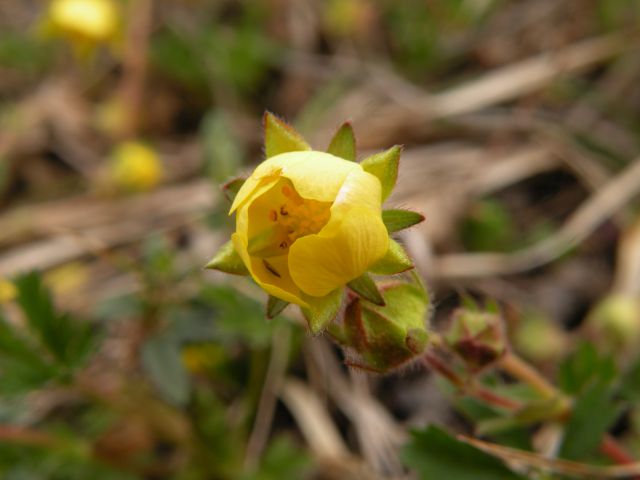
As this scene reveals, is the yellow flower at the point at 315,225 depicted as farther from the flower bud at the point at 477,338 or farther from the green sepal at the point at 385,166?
the flower bud at the point at 477,338

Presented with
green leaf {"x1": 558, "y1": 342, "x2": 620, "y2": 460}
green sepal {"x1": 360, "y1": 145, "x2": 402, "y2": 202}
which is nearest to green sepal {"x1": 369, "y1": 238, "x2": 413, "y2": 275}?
green sepal {"x1": 360, "y1": 145, "x2": 402, "y2": 202}

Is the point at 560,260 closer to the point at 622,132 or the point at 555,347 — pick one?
the point at 555,347

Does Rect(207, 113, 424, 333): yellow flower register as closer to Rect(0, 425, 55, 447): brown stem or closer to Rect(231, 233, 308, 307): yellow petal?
Rect(231, 233, 308, 307): yellow petal

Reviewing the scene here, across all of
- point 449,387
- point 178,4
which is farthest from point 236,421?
point 178,4

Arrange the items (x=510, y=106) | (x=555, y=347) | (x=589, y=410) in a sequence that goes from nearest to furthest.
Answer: (x=589, y=410)
(x=555, y=347)
(x=510, y=106)

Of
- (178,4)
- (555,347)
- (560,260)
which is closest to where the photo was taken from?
(555,347)

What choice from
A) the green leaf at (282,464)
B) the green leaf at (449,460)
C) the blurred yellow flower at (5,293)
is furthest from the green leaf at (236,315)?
the blurred yellow flower at (5,293)

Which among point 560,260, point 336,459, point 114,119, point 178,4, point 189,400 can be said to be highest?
point 178,4

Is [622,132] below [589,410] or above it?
above
